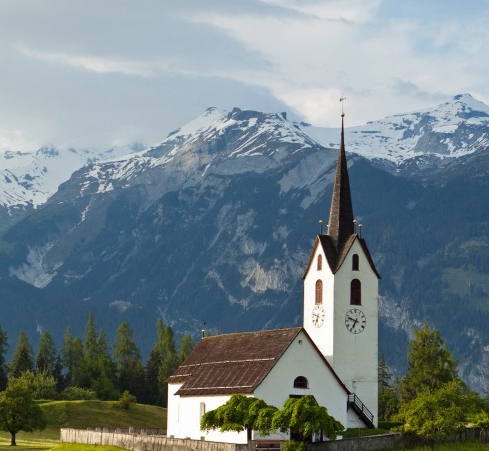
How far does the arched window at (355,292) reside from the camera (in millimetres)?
108625

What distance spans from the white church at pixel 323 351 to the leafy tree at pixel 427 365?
141ft

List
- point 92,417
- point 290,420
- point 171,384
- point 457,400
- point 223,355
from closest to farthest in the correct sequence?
point 290,420 < point 457,400 < point 223,355 < point 171,384 < point 92,417

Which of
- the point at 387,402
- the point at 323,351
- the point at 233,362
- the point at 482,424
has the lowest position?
the point at 482,424

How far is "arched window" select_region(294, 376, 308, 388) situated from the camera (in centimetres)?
9672

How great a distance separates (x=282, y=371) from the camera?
95.8 meters

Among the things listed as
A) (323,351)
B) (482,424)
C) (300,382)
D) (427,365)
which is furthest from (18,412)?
(427,365)

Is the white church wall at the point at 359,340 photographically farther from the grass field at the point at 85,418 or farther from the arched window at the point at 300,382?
the grass field at the point at 85,418

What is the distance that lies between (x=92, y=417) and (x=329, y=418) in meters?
73.2

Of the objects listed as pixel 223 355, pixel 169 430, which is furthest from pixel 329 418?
pixel 169 430

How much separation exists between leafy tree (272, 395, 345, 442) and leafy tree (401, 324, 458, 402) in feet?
224

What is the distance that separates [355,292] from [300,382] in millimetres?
14429

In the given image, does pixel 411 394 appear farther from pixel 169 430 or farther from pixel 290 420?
pixel 290 420

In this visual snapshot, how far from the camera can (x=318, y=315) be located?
109125 mm

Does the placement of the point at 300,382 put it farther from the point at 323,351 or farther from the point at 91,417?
the point at 91,417
